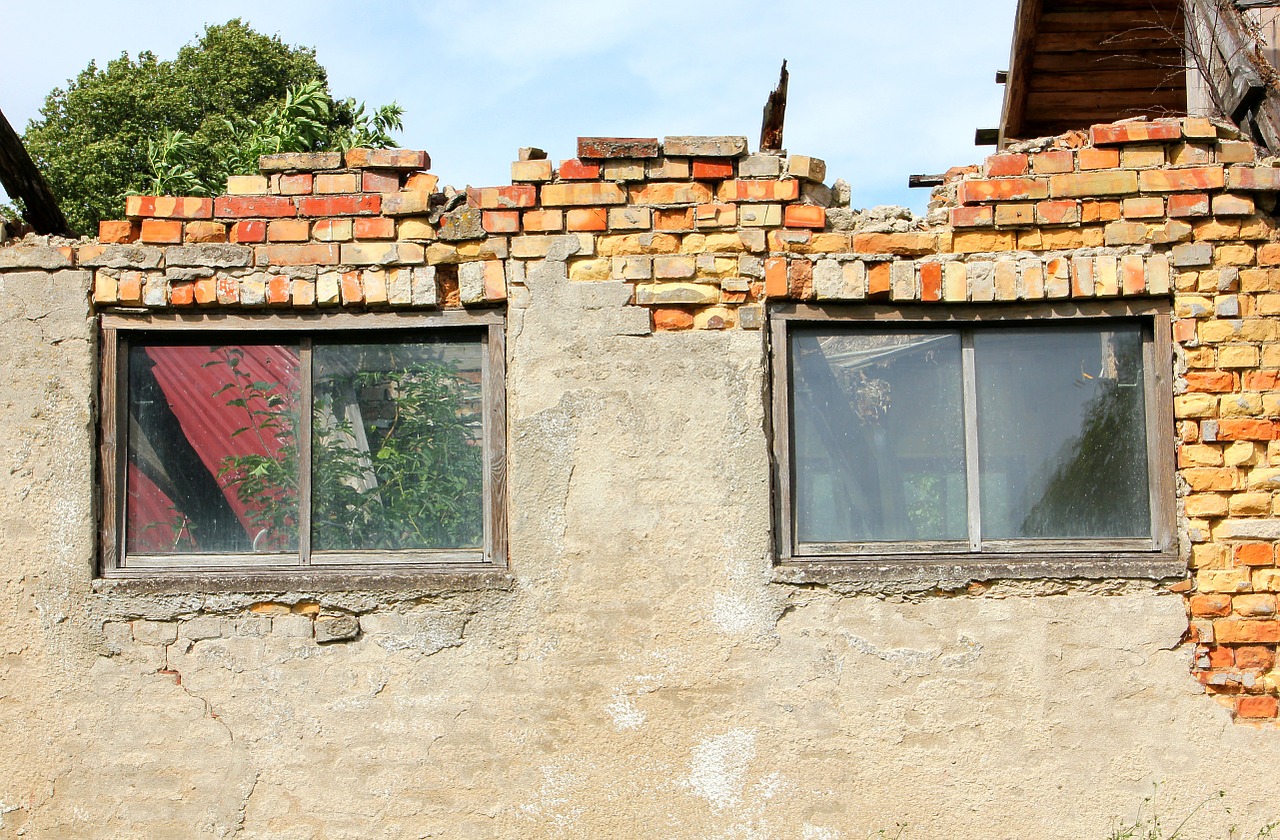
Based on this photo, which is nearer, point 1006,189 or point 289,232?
point 1006,189

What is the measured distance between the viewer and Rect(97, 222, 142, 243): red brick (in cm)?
379

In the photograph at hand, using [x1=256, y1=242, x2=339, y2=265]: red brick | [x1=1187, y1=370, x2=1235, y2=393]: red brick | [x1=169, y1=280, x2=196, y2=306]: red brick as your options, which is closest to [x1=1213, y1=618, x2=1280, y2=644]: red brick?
[x1=1187, y1=370, x2=1235, y2=393]: red brick

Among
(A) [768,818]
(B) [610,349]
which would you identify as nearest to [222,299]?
(B) [610,349]

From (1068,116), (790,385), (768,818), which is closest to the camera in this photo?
(768,818)

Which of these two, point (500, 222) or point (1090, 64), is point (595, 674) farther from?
point (1090, 64)

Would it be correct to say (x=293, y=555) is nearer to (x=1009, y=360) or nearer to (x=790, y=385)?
(x=790, y=385)

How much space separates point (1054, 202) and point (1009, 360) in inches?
22.6

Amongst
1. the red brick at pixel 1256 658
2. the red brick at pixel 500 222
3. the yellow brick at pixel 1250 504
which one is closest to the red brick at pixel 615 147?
the red brick at pixel 500 222

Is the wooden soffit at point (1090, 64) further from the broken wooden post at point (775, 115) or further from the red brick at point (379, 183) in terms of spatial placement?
the red brick at point (379, 183)

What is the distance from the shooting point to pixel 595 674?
142 inches

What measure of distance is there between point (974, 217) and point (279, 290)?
248cm

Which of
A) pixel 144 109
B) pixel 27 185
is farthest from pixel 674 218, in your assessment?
pixel 144 109

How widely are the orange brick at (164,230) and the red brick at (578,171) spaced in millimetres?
1417

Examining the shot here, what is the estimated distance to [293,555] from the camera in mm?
3811
